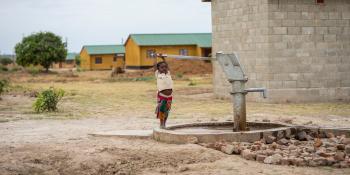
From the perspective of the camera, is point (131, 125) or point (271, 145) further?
point (131, 125)

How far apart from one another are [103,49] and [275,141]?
64550 mm

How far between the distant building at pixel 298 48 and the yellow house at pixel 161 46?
36.9m

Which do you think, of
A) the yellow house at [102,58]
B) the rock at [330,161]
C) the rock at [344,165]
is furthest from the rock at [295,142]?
the yellow house at [102,58]

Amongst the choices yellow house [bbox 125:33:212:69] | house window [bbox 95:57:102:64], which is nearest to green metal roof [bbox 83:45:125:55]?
house window [bbox 95:57:102:64]

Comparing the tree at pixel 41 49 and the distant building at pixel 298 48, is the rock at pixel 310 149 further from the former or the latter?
the tree at pixel 41 49

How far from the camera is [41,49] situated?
185ft

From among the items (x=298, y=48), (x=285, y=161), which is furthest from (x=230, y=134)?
(x=298, y=48)

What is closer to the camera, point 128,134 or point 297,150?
point 297,150

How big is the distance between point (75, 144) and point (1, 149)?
3.95 ft

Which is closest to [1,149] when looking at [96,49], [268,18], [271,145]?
[271,145]

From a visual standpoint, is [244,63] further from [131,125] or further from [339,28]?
[131,125]

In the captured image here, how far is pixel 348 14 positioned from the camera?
64.7 ft

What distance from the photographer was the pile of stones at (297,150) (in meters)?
8.02

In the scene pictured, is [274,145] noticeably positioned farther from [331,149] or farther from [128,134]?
[128,134]
